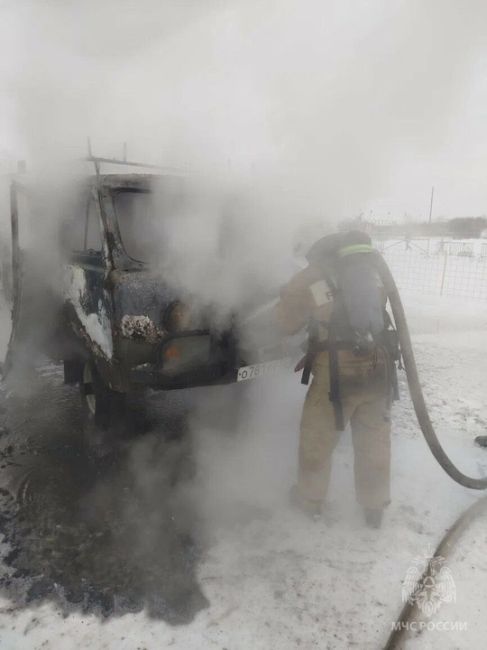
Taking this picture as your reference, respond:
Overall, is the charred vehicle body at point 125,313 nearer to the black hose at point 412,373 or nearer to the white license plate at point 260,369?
the white license plate at point 260,369

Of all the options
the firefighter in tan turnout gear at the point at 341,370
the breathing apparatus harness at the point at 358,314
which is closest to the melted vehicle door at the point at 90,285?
the firefighter in tan turnout gear at the point at 341,370

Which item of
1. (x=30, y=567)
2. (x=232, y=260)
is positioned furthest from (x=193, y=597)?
(x=232, y=260)

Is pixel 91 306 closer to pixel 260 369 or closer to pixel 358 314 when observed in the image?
pixel 260 369

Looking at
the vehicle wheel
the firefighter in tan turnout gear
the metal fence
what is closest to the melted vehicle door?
the vehicle wheel

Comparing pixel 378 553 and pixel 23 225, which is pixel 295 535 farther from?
pixel 23 225

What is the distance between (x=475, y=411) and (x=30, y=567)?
3.86 metres

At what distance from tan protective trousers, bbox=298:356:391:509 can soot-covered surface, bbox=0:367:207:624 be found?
2.72 ft

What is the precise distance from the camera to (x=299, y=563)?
241 centimetres

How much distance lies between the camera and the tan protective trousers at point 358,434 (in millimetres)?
2627

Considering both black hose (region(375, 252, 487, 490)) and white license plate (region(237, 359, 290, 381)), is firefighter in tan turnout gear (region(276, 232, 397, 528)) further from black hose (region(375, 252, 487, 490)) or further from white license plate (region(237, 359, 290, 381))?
white license plate (region(237, 359, 290, 381))

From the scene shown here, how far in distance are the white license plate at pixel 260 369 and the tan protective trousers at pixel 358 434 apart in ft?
2.42

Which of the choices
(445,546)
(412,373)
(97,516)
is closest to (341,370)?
(412,373)

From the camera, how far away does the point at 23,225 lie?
15.8 feet

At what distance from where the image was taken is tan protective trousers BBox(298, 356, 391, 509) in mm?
2627
